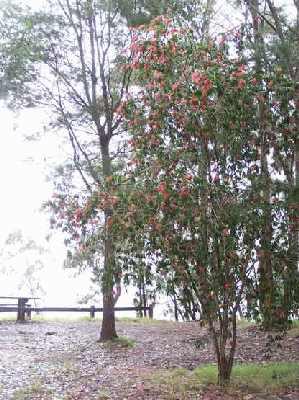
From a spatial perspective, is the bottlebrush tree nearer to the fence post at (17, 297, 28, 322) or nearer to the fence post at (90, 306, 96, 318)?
the fence post at (17, 297, 28, 322)

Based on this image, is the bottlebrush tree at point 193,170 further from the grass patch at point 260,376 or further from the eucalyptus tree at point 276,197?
the grass patch at point 260,376

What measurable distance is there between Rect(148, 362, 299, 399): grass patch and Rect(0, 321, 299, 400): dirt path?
272mm

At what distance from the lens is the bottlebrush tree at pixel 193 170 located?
21.3ft

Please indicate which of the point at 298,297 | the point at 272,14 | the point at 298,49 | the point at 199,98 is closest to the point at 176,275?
the point at 298,297

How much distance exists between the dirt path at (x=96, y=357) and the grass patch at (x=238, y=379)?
0.27 metres

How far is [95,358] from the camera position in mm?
10508

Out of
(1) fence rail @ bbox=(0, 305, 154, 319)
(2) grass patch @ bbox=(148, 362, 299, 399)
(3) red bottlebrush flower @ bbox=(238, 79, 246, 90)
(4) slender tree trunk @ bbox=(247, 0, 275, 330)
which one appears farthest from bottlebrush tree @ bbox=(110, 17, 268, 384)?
(1) fence rail @ bbox=(0, 305, 154, 319)

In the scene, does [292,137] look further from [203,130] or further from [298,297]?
[298,297]

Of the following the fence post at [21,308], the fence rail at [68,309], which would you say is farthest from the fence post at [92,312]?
the fence post at [21,308]

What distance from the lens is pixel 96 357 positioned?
10.6 meters

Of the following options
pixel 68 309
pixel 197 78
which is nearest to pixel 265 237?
pixel 197 78

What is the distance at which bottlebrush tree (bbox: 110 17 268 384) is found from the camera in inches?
256

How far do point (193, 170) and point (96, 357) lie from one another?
5697 mm

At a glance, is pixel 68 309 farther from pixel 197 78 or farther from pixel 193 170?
pixel 197 78
